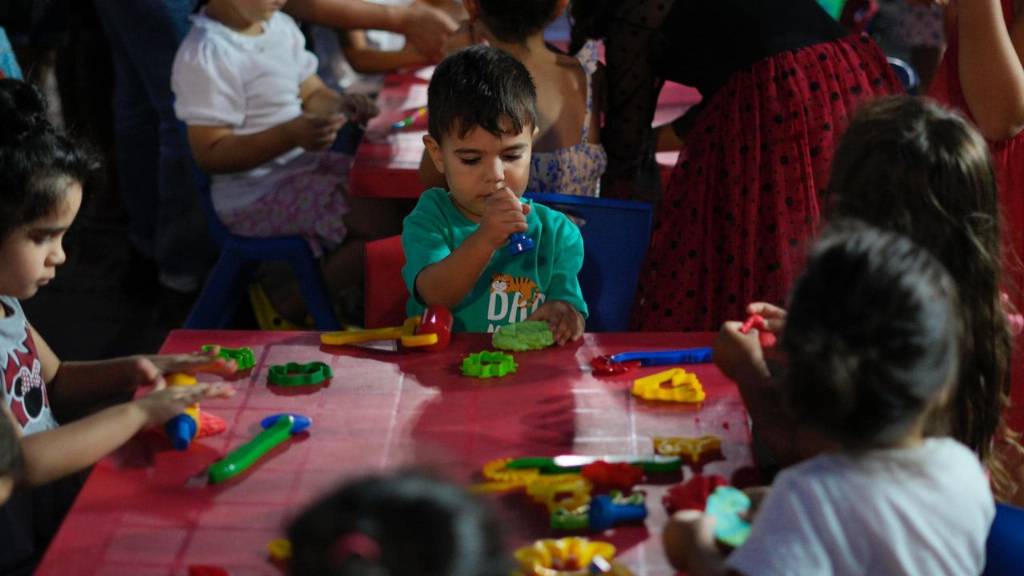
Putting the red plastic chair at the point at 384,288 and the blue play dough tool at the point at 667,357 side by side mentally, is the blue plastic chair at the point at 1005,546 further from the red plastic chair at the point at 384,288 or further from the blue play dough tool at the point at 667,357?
the red plastic chair at the point at 384,288

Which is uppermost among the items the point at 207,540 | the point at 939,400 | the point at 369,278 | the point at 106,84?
the point at 939,400

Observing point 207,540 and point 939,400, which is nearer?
point 939,400

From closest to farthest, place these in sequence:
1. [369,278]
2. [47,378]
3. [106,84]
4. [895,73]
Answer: [47,378] → [369,278] → [895,73] → [106,84]

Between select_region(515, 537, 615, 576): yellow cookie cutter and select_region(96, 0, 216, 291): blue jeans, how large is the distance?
2457 millimetres

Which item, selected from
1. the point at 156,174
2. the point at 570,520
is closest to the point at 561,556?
the point at 570,520

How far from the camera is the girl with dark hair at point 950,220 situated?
1.45 m

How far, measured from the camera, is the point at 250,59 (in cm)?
297

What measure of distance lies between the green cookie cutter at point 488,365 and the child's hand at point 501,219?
24cm

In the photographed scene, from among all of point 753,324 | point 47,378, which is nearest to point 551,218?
point 753,324

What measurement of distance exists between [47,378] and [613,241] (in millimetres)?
979

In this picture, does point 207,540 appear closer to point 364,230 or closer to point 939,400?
point 939,400

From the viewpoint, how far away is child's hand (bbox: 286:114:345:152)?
2.91m

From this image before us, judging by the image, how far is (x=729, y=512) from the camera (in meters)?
1.27

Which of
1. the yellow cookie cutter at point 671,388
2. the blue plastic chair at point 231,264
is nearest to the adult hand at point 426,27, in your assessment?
the blue plastic chair at point 231,264
